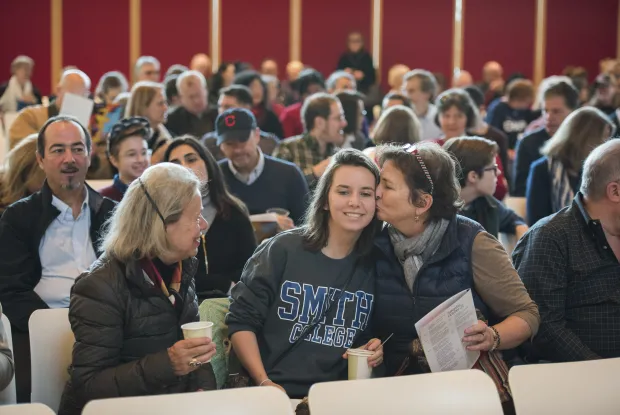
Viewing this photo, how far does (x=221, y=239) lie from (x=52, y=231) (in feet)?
2.51

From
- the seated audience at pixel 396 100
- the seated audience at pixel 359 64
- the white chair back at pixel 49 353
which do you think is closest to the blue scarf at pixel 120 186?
the white chair back at pixel 49 353

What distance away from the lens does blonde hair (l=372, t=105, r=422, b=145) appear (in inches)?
215

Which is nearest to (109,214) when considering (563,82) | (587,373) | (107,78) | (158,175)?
(158,175)

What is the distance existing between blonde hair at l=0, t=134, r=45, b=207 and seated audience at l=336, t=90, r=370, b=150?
107 inches

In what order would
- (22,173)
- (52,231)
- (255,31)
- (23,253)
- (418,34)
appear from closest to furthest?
(23,253) → (52,231) → (22,173) → (255,31) → (418,34)

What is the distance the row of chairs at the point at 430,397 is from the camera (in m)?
2.34

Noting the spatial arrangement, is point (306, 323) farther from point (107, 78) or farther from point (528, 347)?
point (107, 78)

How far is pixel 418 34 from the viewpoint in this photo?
16.2 m

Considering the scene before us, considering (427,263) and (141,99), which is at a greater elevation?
(141,99)

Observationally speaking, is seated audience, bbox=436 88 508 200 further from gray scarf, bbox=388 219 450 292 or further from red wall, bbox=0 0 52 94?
red wall, bbox=0 0 52 94

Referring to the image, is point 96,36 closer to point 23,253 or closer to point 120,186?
point 120,186

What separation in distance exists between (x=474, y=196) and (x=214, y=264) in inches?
49.9

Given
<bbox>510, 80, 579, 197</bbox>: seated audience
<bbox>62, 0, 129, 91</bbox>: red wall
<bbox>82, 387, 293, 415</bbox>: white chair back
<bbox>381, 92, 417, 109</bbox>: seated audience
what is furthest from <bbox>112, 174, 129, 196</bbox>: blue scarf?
<bbox>62, 0, 129, 91</bbox>: red wall

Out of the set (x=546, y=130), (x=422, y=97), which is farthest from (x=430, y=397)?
(x=422, y=97)
